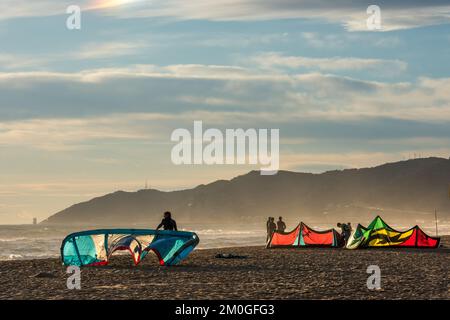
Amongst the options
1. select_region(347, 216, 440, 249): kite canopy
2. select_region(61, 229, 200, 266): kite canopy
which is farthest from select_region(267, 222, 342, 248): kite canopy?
select_region(61, 229, 200, 266): kite canopy

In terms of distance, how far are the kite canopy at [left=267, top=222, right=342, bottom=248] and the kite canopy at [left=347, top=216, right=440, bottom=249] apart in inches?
63.7

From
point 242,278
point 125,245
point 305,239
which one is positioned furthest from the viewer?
point 305,239

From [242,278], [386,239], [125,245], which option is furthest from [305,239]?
[242,278]

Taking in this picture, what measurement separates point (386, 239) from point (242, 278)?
58.1 ft

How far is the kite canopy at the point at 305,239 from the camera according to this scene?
134ft

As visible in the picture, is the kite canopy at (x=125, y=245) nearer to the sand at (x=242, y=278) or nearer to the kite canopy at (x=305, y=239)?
the sand at (x=242, y=278)

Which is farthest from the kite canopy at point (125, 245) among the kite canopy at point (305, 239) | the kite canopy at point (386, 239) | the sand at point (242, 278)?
the kite canopy at point (305, 239)

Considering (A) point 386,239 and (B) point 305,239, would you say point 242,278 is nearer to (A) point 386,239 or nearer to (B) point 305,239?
(A) point 386,239

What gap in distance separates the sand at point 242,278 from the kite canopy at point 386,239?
6336 millimetres

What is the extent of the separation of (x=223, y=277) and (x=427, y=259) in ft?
35.2

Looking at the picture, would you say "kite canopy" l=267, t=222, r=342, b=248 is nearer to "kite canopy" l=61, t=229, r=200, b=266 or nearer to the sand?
the sand

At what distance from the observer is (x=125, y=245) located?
28.6 meters

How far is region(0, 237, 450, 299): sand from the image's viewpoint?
1898 centimetres

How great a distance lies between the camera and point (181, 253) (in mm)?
28375
